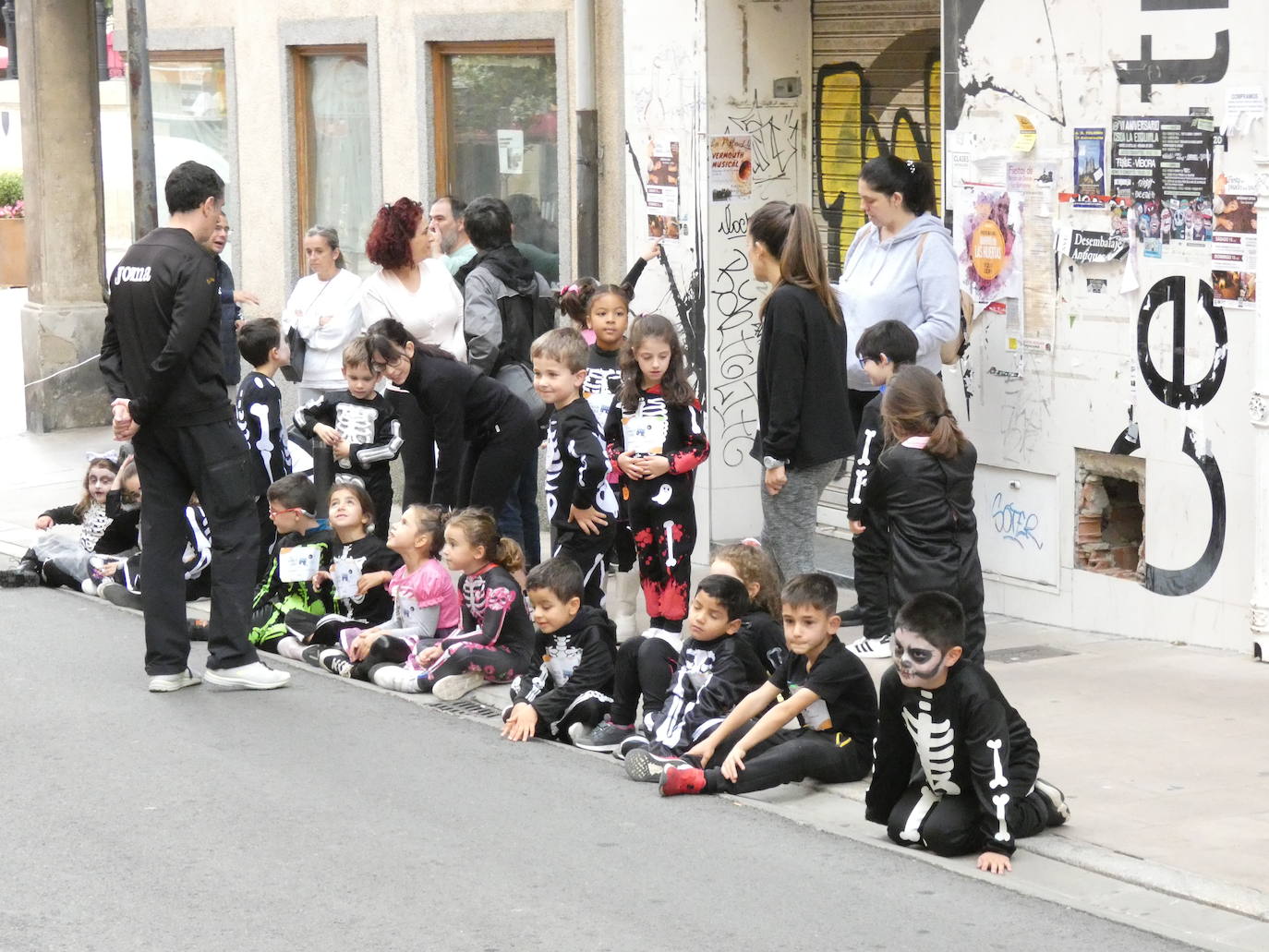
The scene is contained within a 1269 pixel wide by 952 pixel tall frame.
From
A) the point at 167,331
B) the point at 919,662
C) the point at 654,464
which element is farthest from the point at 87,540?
the point at 919,662

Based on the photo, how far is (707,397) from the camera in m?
10.9

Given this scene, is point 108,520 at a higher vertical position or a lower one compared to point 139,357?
lower

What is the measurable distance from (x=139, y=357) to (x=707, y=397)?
3.79 meters

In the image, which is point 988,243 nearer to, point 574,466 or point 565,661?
point 574,466

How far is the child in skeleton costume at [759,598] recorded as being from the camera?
7012 millimetres

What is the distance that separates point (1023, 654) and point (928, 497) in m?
1.75

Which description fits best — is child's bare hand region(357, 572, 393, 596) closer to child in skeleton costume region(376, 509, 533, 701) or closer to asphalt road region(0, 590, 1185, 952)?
child in skeleton costume region(376, 509, 533, 701)

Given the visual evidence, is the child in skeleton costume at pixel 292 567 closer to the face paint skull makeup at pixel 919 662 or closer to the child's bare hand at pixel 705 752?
the child's bare hand at pixel 705 752

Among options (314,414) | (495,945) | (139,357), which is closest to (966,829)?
(495,945)

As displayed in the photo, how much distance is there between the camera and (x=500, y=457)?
29.8 ft

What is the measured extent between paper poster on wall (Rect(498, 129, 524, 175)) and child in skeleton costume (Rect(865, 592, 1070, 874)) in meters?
7.51

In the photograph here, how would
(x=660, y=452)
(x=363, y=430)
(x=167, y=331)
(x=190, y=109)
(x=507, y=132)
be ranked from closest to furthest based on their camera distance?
(x=167, y=331) → (x=660, y=452) → (x=363, y=430) → (x=507, y=132) → (x=190, y=109)

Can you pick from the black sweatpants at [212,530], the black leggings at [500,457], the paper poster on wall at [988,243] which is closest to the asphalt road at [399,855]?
the black sweatpants at [212,530]

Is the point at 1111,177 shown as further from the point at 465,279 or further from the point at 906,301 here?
the point at 465,279
